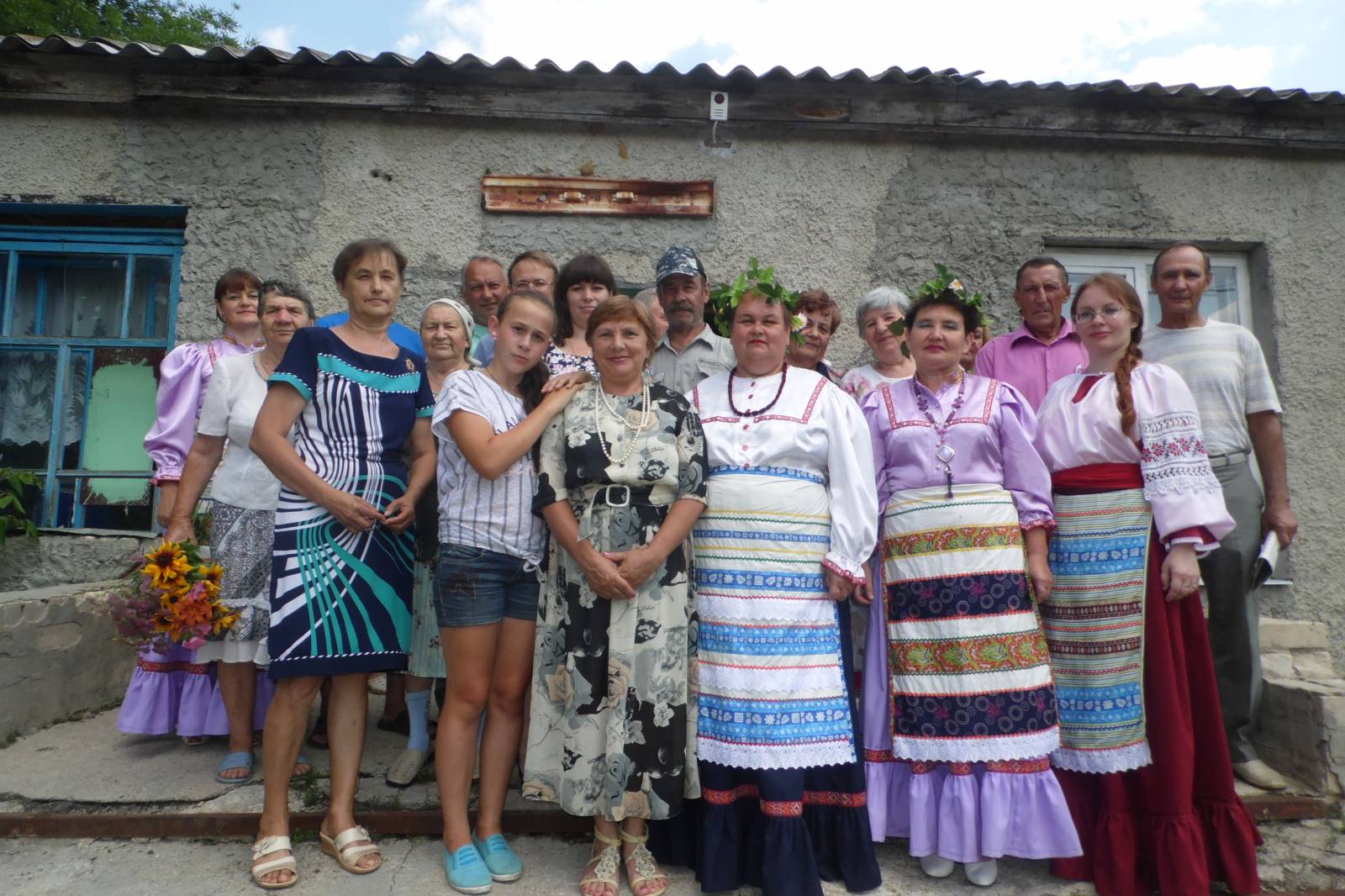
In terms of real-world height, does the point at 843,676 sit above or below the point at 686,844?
above

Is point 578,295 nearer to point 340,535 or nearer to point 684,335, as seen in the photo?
point 684,335

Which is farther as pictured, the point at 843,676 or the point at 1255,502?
the point at 1255,502

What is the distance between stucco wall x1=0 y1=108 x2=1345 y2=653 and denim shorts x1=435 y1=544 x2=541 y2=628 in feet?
9.63

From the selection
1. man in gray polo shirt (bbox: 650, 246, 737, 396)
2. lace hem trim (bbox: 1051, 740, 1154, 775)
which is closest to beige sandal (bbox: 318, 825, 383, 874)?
man in gray polo shirt (bbox: 650, 246, 737, 396)

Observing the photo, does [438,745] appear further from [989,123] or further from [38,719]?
[989,123]

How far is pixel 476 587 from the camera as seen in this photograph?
2578mm

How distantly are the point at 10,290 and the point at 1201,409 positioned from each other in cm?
678

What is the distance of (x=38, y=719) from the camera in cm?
387

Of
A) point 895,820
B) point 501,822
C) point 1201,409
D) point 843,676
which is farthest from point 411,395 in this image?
point 1201,409

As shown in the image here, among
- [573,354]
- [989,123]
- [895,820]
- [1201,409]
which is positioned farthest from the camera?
[989,123]

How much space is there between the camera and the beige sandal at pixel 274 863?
2527 millimetres

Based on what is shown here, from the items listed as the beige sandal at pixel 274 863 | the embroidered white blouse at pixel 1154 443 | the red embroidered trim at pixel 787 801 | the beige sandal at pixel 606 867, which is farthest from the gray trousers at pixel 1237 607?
the beige sandal at pixel 274 863

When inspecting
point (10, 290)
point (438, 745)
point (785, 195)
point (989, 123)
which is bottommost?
point (438, 745)

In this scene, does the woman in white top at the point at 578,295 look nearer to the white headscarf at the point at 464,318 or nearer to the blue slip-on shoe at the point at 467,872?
the white headscarf at the point at 464,318
